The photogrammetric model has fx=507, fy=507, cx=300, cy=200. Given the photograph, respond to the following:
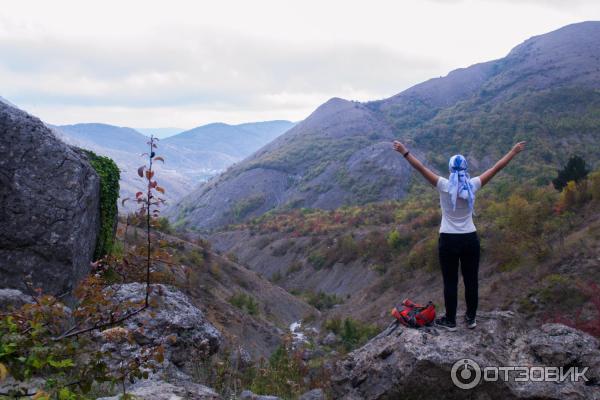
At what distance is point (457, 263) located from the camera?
5148 millimetres

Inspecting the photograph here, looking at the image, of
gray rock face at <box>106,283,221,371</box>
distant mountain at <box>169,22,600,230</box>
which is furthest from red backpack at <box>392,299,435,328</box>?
distant mountain at <box>169,22,600,230</box>

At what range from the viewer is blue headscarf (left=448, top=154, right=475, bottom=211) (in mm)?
4941

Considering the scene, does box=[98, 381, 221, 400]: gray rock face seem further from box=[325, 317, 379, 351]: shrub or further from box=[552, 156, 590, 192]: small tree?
box=[552, 156, 590, 192]: small tree

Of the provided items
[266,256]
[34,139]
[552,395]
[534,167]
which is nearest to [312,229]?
[266,256]

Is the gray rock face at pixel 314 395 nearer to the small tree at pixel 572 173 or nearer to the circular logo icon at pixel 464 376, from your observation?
the circular logo icon at pixel 464 376

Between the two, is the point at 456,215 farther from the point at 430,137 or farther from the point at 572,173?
the point at 430,137

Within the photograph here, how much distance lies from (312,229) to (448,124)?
40.9m

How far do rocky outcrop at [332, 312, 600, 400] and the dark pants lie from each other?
0.26m

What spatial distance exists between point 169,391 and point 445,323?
279 cm

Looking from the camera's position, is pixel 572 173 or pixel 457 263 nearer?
pixel 457 263

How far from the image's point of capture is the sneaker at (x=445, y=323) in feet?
16.4

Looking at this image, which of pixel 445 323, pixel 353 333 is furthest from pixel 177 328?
pixel 353 333

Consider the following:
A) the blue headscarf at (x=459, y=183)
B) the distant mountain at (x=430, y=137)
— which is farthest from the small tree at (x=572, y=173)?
the blue headscarf at (x=459, y=183)

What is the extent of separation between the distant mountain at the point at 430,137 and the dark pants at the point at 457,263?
27.9m
